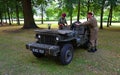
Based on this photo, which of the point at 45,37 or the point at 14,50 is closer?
the point at 45,37

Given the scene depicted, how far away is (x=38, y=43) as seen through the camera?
6.16 meters

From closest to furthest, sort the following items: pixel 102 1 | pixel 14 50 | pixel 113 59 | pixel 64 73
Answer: pixel 64 73 < pixel 113 59 < pixel 14 50 < pixel 102 1

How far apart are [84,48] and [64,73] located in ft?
10.7

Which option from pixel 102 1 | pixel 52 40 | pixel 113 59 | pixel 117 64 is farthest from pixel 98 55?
pixel 102 1

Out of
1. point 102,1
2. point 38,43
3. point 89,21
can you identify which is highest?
point 102,1

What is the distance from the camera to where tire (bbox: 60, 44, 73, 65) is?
570 centimetres

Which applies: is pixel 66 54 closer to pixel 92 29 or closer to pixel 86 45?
pixel 92 29

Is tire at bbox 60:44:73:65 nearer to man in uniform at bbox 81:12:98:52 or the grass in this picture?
the grass

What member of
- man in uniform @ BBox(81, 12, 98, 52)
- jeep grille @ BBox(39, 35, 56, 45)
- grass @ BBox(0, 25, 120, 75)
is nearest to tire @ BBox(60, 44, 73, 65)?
grass @ BBox(0, 25, 120, 75)

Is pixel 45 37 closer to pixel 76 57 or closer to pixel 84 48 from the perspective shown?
pixel 76 57

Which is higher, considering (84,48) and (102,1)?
(102,1)

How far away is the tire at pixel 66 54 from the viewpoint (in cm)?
570

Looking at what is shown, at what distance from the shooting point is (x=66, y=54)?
5.87m

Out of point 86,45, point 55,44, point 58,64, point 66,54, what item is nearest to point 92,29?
point 86,45
